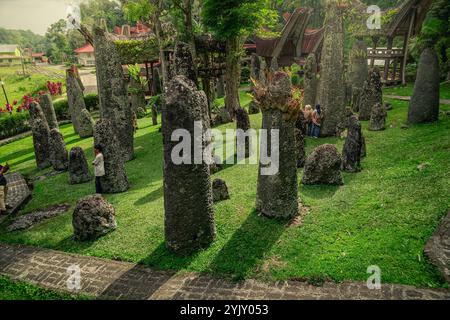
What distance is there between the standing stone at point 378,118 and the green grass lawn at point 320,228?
92.7 inches

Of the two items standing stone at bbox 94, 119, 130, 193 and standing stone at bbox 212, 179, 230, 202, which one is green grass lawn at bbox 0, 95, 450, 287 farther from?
standing stone at bbox 94, 119, 130, 193

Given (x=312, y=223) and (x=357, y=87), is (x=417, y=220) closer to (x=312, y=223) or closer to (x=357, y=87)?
(x=312, y=223)

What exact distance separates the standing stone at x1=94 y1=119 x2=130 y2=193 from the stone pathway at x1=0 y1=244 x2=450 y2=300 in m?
4.09

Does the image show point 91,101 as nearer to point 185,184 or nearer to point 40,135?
point 40,135

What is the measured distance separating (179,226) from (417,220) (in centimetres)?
604

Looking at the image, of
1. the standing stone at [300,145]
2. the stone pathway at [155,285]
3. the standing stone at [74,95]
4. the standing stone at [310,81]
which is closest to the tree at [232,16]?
the standing stone at [310,81]

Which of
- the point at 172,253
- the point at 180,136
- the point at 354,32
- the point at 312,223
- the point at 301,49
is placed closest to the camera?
the point at 180,136

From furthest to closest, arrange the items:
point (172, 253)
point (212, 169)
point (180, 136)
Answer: point (212, 169), point (172, 253), point (180, 136)

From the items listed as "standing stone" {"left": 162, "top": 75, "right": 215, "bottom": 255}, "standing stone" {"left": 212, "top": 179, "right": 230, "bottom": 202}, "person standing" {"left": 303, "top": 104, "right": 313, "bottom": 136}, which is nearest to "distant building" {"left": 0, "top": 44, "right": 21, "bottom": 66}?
"person standing" {"left": 303, "top": 104, "right": 313, "bottom": 136}

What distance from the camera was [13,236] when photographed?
10.4m

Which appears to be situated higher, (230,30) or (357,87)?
(230,30)

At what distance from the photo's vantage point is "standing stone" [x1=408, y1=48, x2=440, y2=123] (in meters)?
14.4

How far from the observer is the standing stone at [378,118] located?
15.5 m

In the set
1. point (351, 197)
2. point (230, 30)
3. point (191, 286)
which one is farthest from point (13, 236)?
point (230, 30)
